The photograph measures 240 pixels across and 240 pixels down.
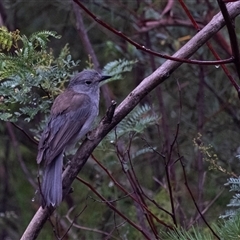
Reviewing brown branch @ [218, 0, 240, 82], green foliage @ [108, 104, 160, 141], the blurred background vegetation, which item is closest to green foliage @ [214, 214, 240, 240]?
brown branch @ [218, 0, 240, 82]

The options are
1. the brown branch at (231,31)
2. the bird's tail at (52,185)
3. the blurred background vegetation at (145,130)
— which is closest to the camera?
the brown branch at (231,31)

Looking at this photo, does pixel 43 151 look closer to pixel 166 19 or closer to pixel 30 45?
pixel 30 45

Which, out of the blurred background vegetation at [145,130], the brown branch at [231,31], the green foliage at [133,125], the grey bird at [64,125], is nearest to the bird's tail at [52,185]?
the grey bird at [64,125]

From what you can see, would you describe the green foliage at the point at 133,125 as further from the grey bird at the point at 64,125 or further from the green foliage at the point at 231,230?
the green foliage at the point at 231,230

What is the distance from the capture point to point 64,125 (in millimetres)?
4207

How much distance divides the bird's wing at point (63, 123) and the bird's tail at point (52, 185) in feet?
0.21

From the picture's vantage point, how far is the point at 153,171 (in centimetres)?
604

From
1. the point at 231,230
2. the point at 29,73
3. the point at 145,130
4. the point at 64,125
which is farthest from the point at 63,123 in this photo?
the point at 231,230

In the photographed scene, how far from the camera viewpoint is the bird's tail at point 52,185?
3.11 meters

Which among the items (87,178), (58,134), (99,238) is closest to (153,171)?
(87,178)

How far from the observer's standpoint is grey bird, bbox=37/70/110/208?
133 inches

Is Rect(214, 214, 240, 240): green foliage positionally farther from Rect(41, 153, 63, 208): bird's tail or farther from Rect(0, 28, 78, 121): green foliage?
Rect(0, 28, 78, 121): green foliage

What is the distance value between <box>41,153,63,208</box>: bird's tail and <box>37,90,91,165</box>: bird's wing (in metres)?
0.06

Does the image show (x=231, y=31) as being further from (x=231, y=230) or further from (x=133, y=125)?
(x=133, y=125)
